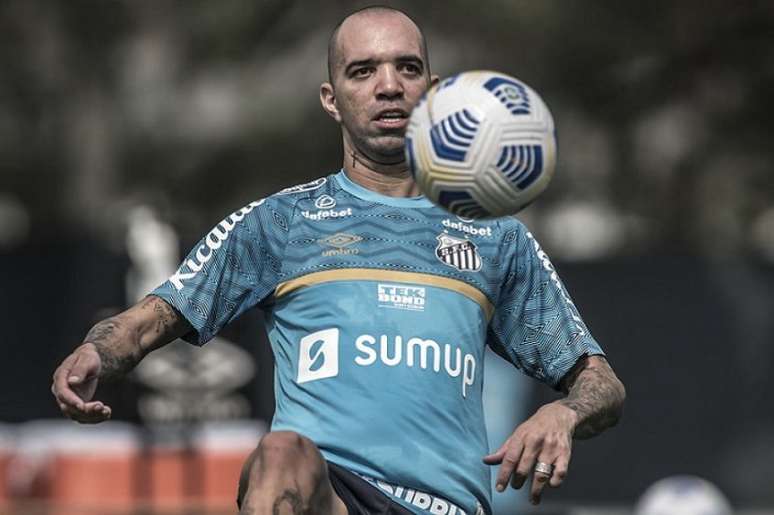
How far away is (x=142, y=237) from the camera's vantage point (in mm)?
14352

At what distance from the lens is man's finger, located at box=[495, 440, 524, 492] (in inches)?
220

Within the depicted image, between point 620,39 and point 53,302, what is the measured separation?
1126 centimetres

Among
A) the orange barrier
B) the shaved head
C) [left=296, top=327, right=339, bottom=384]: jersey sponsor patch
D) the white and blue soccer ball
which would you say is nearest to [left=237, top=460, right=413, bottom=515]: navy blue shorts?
[left=296, top=327, right=339, bottom=384]: jersey sponsor patch

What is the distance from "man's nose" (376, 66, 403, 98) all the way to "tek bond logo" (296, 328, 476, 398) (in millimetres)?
840

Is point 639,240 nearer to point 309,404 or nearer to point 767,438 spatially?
point 767,438

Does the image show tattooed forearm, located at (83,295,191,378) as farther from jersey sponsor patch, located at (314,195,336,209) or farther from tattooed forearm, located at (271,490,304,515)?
tattooed forearm, located at (271,490,304,515)

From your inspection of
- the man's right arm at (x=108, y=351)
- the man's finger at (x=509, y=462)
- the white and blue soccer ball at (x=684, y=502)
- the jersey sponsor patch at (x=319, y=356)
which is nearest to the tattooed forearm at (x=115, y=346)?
the man's right arm at (x=108, y=351)

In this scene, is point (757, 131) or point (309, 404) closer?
point (309, 404)

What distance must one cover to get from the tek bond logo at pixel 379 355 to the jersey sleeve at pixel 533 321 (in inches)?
14.2

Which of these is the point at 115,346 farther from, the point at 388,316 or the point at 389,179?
the point at 389,179

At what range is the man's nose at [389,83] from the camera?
642 centimetres

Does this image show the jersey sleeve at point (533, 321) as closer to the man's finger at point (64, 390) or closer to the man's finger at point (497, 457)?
the man's finger at point (497, 457)

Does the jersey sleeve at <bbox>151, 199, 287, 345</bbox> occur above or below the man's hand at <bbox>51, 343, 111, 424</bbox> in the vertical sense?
above

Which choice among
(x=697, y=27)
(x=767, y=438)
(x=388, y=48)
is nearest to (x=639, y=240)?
(x=697, y=27)
